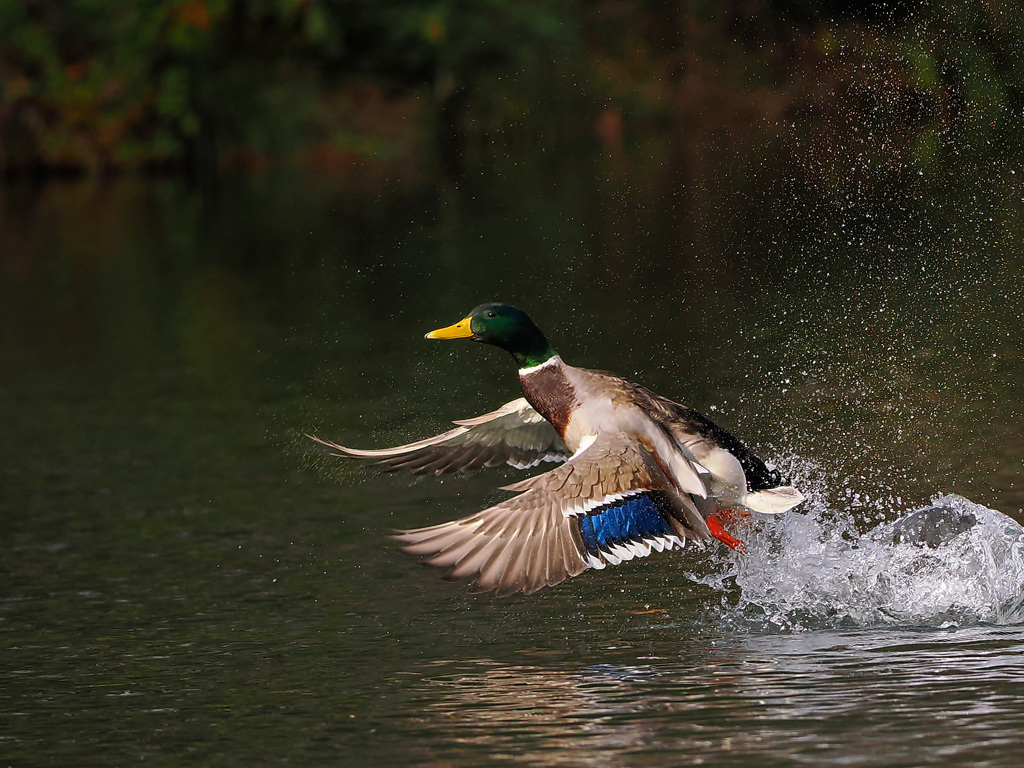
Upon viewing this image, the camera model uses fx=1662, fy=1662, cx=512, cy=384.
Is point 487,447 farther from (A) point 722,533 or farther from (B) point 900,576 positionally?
(B) point 900,576

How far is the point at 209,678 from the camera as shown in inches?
241

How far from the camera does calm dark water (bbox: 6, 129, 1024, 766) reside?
17.9ft

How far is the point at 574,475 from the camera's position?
20.5ft

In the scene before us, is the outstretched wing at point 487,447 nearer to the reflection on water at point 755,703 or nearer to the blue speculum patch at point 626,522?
the blue speculum patch at point 626,522

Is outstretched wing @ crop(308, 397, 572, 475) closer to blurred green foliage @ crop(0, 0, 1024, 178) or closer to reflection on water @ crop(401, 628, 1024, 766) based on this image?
reflection on water @ crop(401, 628, 1024, 766)

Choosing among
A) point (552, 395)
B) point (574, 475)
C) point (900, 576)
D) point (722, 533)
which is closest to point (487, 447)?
point (552, 395)

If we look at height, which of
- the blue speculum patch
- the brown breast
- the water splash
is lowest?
the water splash

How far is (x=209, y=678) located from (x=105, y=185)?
96.0 feet

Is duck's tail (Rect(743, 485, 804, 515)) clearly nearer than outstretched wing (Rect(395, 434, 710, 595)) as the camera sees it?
No

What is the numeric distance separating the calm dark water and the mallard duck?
1.26 ft

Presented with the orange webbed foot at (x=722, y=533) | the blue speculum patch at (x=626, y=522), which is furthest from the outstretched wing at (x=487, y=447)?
the blue speculum patch at (x=626, y=522)

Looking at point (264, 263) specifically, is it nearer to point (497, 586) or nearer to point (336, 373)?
point (336, 373)

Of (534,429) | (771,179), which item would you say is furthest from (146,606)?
(771,179)

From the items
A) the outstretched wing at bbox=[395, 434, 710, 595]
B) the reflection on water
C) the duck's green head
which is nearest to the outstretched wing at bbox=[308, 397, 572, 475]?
the duck's green head
